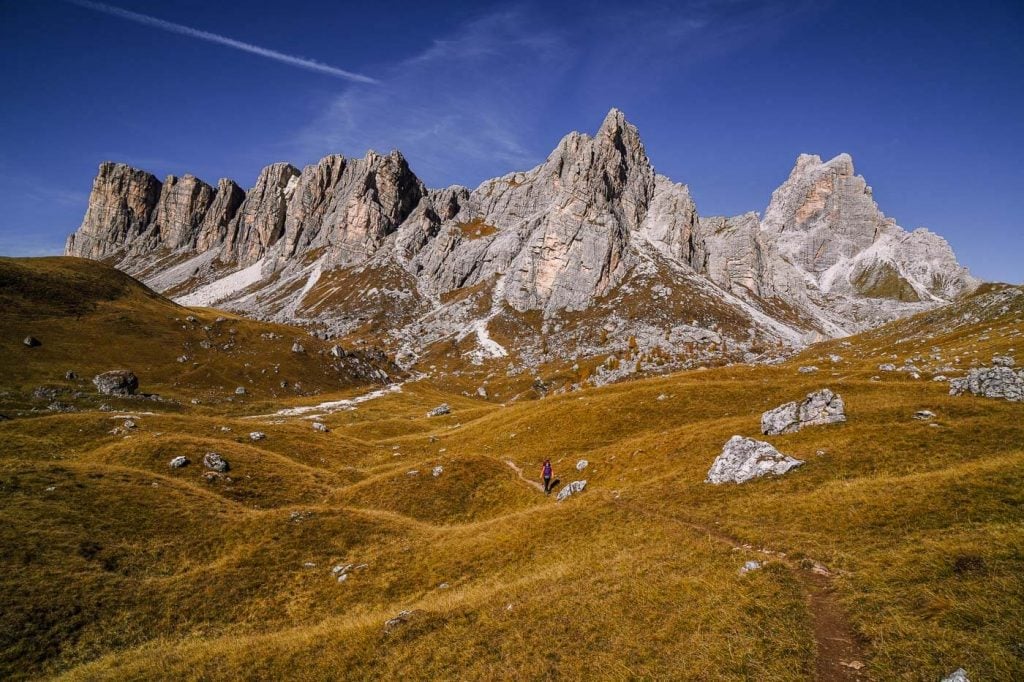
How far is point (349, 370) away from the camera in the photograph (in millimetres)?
153750

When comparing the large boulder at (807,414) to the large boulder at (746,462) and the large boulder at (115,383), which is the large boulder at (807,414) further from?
the large boulder at (115,383)

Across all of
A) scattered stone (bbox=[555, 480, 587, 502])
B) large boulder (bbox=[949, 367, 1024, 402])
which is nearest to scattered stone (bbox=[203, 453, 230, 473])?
scattered stone (bbox=[555, 480, 587, 502])

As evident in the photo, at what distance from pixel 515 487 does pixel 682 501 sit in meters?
20.1


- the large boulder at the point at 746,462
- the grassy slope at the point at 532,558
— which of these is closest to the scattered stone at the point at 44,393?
the grassy slope at the point at 532,558

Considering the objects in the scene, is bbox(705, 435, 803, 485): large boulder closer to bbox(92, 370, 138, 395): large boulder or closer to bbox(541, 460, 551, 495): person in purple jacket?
bbox(541, 460, 551, 495): person in purple jacket

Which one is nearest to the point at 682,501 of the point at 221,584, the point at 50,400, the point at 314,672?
the point at 314,672

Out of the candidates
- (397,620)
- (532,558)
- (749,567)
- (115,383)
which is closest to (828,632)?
(749,567)

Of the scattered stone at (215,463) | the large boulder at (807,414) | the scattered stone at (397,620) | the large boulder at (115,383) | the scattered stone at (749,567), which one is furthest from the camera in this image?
the large boulder at (115,383)

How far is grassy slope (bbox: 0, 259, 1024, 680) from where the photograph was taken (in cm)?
1694

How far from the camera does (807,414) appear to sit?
39.8m

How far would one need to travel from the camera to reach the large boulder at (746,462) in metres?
32.7

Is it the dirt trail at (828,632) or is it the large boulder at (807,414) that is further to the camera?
the large boulder at (807,414)

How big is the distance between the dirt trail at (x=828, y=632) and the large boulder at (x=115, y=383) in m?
109

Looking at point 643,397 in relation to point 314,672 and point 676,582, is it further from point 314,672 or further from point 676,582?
point 314,672
